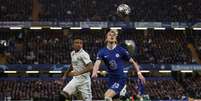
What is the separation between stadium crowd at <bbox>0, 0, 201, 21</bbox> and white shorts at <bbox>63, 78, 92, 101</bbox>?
2868 cm

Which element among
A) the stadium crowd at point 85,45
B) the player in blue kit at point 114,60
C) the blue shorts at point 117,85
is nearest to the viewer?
the blue shorts at point 117,85

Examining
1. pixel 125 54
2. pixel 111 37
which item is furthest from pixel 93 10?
pixel 111 37

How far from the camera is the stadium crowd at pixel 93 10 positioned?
41.8m

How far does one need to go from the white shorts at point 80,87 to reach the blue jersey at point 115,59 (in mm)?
1298

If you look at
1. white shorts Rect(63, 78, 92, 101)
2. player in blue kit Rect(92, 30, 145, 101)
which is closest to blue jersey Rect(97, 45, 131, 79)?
player in blue kit Rect(92, 30, 145, 101)

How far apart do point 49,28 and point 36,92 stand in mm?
8018

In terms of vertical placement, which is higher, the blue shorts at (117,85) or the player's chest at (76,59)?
the player's chest at (76,59)

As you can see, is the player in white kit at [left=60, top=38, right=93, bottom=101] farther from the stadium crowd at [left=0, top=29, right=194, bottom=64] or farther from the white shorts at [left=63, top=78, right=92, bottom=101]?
the stadium crowd at [left=0, top=29, right=194, bottom=64]

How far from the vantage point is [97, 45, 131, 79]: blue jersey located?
11.7m

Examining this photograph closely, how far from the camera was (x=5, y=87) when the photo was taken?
36.6 m

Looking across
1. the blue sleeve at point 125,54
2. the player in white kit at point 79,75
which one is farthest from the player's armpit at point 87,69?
the blue sleeve at point 125,54

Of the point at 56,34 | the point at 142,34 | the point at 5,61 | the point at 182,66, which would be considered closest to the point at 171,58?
the point at 182,66

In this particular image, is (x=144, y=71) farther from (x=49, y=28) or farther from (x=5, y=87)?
(x=5, y=87)

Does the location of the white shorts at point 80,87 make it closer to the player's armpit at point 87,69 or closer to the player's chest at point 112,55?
the player's armpit at point 87,69
